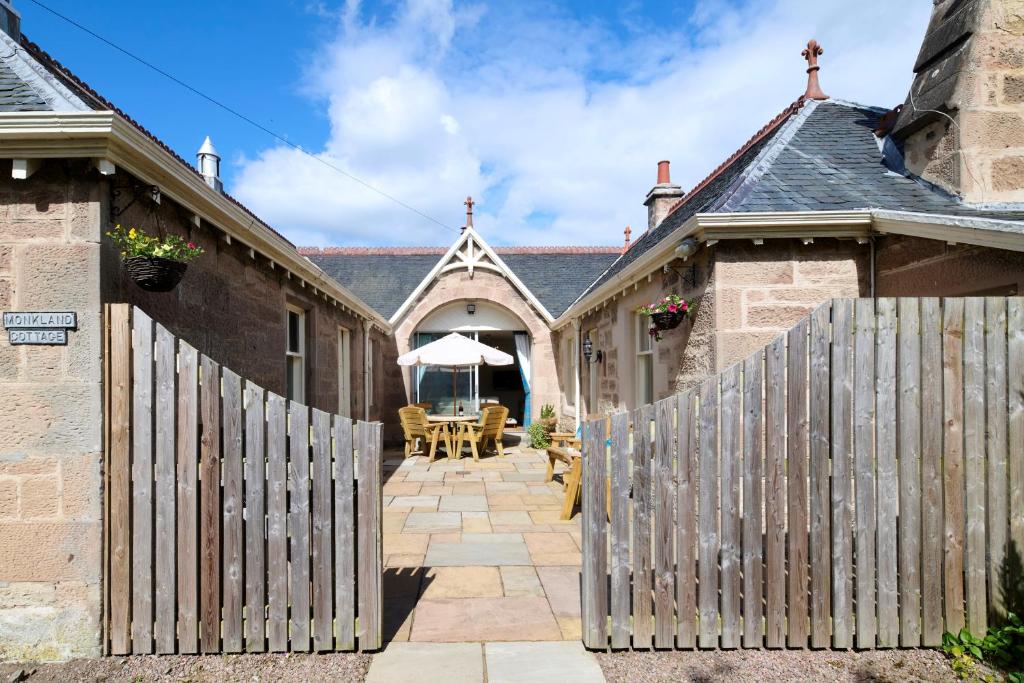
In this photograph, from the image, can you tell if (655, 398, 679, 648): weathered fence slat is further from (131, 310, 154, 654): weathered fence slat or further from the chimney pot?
the chimney pot

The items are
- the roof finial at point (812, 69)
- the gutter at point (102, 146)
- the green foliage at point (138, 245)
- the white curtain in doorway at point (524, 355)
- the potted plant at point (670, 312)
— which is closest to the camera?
the gutter at point (102, 146)

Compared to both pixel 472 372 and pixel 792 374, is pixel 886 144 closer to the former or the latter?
pixel 792 374

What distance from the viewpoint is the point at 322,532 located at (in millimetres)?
3127

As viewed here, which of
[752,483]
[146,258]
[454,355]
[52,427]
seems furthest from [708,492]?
[454,355]

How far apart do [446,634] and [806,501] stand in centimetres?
217

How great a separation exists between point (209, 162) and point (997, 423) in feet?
30.5

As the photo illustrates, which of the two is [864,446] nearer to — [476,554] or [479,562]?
[479,562]

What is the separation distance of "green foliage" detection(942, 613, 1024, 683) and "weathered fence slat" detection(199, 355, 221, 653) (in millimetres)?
3916

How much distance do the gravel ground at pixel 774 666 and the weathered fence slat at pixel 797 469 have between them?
0.18 m

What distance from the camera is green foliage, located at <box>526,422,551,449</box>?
12.1 metres

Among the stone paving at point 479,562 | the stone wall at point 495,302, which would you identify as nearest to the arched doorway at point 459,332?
the stone wall at point 495,302

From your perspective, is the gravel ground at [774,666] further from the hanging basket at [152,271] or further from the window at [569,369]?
the window at [569,369]

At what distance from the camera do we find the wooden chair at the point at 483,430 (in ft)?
33.1

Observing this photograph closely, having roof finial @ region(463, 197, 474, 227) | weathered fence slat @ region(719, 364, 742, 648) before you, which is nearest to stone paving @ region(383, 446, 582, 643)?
weathered fence slat @ region(719, 364, 742, 648)
